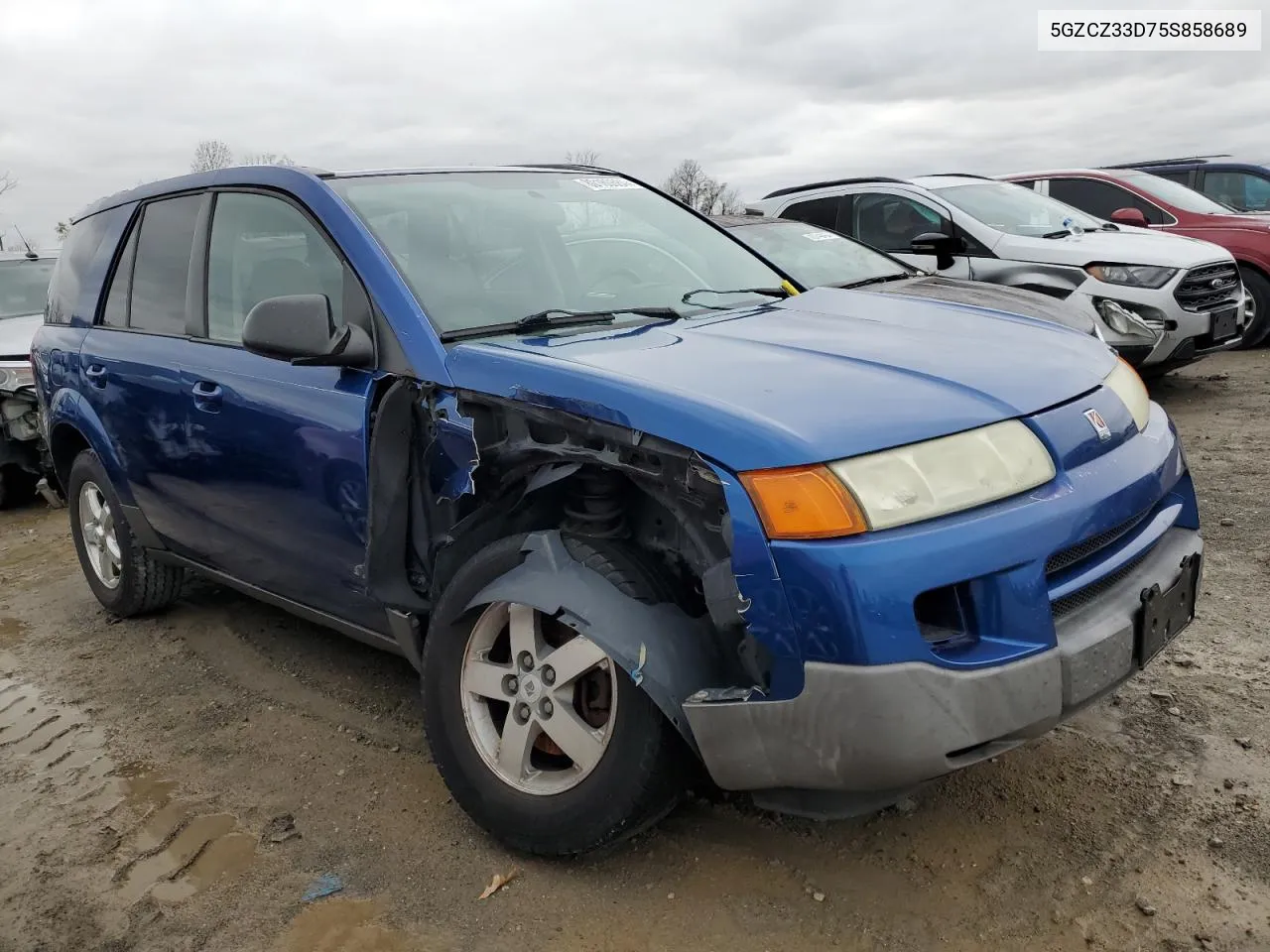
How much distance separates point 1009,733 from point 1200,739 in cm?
124

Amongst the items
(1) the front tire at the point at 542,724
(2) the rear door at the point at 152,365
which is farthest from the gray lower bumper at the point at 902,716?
(2) the rear door at the point at 152,365

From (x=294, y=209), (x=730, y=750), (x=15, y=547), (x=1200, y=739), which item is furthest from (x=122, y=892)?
(x=15, y=547)

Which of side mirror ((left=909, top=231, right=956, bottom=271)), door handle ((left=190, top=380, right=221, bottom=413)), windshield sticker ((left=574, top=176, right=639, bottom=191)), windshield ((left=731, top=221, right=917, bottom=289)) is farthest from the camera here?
side mirror ((left=909, top=231, right=956, bottom=271))

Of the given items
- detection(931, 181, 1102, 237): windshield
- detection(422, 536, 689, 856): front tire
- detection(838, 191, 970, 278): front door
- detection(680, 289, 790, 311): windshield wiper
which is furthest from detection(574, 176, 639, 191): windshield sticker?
detection(931, 181, 1102, 237): windshield

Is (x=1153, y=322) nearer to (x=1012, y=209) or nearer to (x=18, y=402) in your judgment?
(x=1012, y=209)

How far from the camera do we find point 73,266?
462 cm

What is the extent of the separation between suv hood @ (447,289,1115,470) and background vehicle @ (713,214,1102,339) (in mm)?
2239

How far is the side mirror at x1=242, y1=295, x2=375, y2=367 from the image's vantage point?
8.90 feet

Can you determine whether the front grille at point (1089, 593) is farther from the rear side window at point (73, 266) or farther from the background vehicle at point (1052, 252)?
the background vehicle at point (1052, 252)

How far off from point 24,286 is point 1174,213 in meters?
10.3

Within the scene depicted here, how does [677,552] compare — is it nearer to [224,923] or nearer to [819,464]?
[819,464]

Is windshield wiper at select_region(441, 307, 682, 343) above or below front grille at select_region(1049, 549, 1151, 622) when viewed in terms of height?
above

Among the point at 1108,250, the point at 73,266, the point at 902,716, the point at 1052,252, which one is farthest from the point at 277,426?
the point at 1108,250

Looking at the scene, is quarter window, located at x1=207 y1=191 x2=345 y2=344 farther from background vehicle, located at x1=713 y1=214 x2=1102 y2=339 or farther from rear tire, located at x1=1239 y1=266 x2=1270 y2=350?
rear tire, located at x1=1239 y1=266 x2=1270 y2=350
